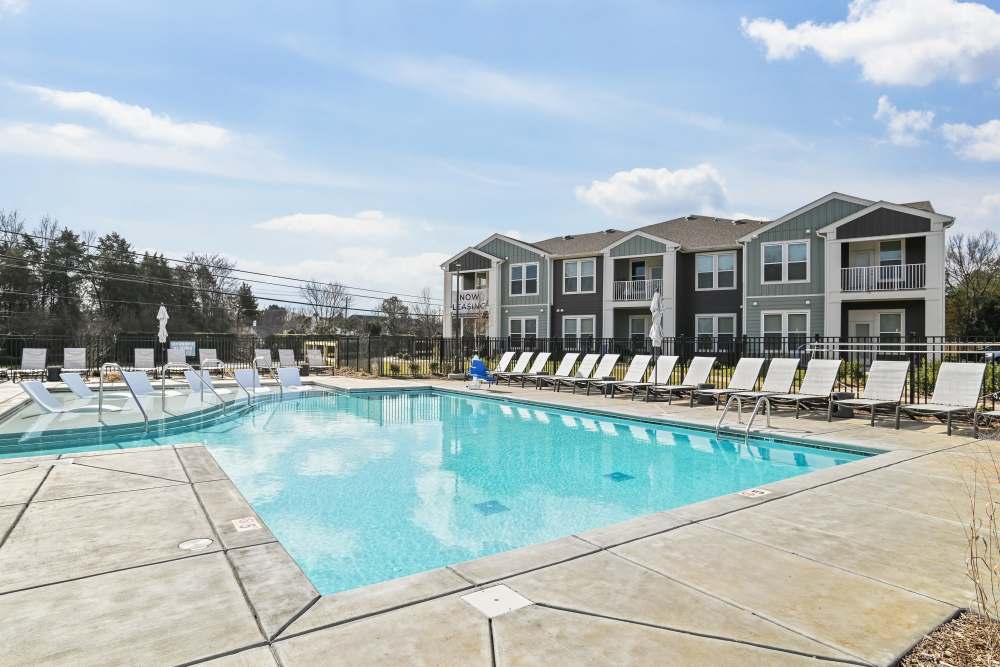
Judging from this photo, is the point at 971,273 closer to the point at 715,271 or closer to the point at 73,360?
the point at 715,271

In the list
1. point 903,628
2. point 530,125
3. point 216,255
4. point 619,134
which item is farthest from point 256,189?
point 903,628

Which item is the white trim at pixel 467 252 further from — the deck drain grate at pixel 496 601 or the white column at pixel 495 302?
the deck drain grate at pixel 496 601

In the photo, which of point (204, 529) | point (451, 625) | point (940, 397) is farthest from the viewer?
point (940, 397)

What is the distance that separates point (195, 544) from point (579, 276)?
25.3m

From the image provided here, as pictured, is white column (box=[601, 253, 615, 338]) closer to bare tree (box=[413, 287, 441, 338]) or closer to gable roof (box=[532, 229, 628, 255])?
gable roof (box=[532, 229, 628, 255])

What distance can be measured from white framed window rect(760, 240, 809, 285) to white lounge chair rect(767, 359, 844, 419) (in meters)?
12.9

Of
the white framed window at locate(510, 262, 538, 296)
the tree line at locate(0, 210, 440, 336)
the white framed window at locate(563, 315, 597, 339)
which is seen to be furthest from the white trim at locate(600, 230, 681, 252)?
the tree line at locate(0, 210, 440, 336)

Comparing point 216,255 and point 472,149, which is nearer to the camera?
point 472,149

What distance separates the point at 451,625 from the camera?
2627 mm

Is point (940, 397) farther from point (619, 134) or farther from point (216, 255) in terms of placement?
point (216, 255)

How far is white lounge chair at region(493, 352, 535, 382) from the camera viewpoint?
17703mm

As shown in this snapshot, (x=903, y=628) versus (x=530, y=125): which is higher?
(x=530, y=125)

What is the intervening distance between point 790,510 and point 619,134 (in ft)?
38.5

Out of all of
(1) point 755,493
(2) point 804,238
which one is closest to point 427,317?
(2) point 804,238
